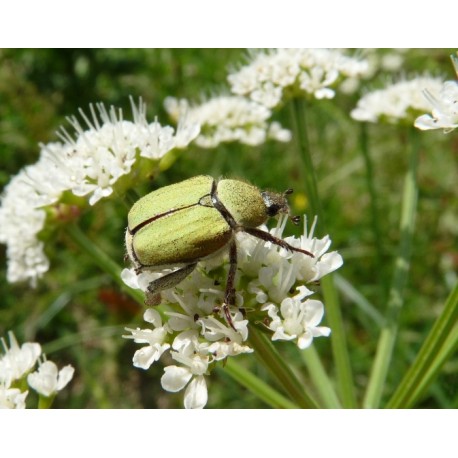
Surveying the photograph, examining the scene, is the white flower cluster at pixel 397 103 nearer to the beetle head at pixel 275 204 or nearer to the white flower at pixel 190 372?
the beetle head at pixel 275 204

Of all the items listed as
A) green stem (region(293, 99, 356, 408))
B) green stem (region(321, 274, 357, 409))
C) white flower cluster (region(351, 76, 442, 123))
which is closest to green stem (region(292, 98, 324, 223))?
green stem (region(293, 99, 356, 408))

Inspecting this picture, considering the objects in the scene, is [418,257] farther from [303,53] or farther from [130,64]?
[130,64]

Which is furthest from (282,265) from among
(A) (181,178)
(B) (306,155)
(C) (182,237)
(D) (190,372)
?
→ (A) (181,178)

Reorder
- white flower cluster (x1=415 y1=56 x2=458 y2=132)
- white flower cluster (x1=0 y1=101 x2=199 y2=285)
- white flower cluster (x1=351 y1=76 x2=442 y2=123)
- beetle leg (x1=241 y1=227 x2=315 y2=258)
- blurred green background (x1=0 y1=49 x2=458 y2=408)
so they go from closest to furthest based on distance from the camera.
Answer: beetle leg (x1=241 y1=227 x2=315 y2=258) → white flower cluster (x1=415 y1=56 x2=458 y2=132) → white flower cluster (x1=0 y1=101 x2=199 y2=285) → white flower cluster (x1=351 y1=76 x2=442 y2=123) → blurred green background (x1=0 y1=49 x2=458 y2=408)

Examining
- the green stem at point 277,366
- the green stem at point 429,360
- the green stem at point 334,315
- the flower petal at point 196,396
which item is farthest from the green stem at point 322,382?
the flower petal at point 196,396

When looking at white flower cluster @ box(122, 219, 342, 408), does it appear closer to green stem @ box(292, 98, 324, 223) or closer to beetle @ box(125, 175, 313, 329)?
beetle @ box(125, 175, 313, 329)
